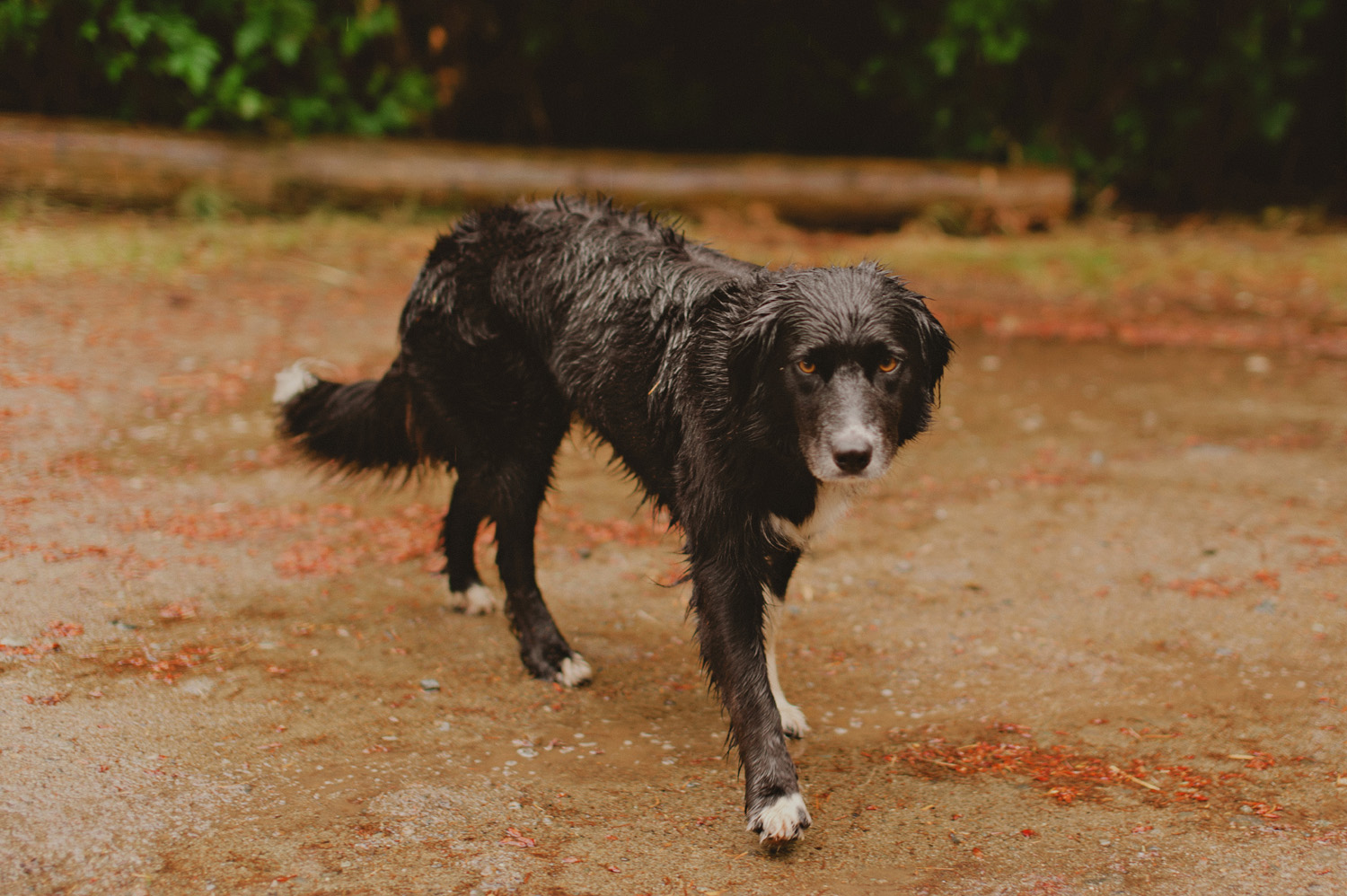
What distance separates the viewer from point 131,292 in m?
7.25

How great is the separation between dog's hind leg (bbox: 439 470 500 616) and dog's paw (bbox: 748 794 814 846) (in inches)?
67.8

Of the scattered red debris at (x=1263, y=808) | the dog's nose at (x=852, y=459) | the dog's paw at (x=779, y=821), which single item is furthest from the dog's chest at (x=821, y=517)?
the scattered red debris at (x=1263, y=808)

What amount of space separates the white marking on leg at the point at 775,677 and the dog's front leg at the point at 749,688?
0.44ft

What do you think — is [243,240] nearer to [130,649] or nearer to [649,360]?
[130,649]

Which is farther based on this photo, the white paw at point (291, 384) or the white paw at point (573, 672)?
the white paw at point (291, 384)

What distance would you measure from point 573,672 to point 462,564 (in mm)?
741

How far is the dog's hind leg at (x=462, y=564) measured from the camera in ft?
Answer: 13.7

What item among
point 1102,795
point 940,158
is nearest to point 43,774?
point 1102,795

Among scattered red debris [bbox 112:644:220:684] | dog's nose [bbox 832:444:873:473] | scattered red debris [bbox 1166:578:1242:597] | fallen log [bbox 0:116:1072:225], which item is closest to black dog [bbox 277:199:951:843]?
dog's nose [bbox 832:444:873:473]

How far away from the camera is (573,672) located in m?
3.73

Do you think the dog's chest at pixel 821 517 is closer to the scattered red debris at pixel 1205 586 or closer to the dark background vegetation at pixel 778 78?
the scattered red debris at pixel 1205 586

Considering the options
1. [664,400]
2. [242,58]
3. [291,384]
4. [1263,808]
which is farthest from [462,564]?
[242,58]

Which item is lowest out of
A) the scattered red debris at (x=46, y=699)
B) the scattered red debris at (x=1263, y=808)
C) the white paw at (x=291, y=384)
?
the scattered red debris at (x=46, y=699)

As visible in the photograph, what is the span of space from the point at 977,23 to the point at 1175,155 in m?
2.97
